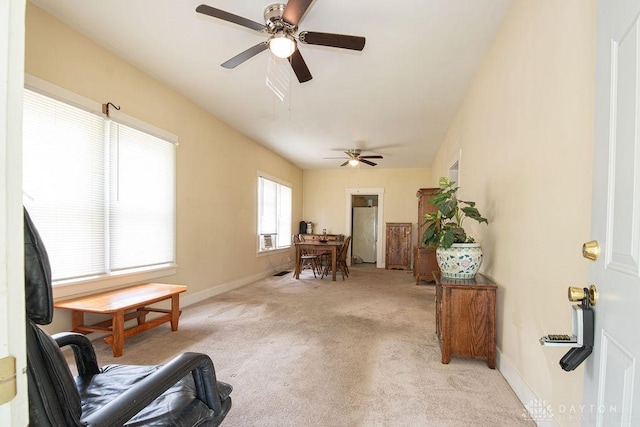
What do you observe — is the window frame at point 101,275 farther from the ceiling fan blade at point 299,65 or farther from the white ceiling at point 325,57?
the ceiling fan blade at point 299,65

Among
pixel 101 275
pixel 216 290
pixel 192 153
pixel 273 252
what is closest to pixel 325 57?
pixel 192 153

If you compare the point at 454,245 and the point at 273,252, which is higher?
the point at 454,245

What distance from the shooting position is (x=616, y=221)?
718 mm

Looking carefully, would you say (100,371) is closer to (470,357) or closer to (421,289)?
(470,357)

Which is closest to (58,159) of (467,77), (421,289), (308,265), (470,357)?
(470,357)

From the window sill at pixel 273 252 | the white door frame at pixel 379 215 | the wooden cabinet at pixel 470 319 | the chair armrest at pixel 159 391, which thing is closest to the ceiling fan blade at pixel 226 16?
the chair armrest at pixel 159 391

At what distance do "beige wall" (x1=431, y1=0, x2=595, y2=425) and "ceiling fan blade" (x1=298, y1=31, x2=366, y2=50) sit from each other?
106 centimetres

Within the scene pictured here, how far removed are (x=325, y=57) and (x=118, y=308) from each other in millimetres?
2798

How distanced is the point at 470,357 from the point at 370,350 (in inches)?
30.4

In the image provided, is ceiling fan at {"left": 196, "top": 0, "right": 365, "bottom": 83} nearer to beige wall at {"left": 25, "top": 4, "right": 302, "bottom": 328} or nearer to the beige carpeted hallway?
beige wall at {"left": 25, "top": 4, "right": 302, "bottom": 328}

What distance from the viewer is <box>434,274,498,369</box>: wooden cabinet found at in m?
2.20

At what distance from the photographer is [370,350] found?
2.57 meters

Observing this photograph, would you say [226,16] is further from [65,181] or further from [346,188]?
[346,188]

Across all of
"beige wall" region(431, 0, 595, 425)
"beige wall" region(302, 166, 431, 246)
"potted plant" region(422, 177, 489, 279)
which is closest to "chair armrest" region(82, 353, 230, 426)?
"beige wall" region(431, 0, 595, 425)
